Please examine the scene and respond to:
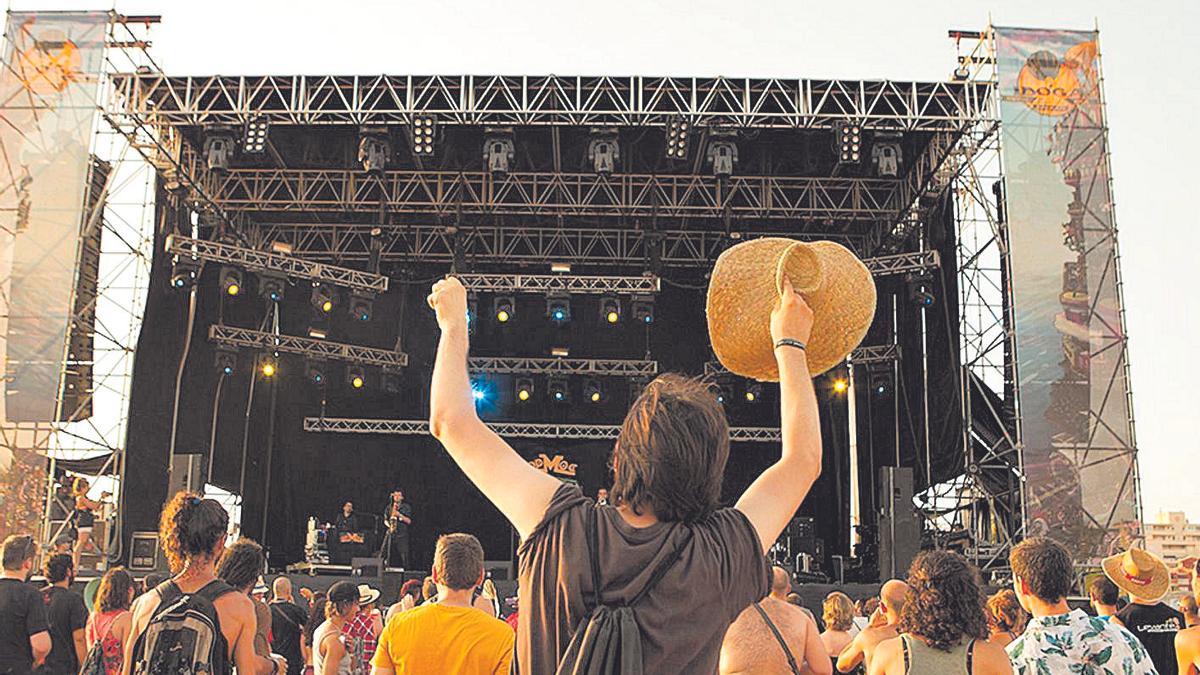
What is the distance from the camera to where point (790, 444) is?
5.69ft

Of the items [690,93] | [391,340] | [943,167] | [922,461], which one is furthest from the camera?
[391,340]

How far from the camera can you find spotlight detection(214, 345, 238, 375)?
639 inches

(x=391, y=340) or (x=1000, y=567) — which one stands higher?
(x=391, y=340)

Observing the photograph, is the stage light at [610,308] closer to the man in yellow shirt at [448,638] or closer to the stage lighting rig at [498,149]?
the stage lighting rig at [498,149]

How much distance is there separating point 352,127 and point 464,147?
1.49 meters

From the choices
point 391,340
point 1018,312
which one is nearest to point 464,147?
point 391,340

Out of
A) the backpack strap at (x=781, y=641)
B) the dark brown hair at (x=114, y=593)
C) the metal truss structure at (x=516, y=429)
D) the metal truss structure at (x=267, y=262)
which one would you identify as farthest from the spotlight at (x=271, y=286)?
the backpack strap at (x=781, y=641)

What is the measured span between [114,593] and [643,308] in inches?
471

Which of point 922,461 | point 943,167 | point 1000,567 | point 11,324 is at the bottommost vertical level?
point 1000,567

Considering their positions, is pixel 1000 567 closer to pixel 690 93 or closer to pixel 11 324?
pixel 690 93

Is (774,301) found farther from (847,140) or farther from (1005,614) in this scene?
(847,140)

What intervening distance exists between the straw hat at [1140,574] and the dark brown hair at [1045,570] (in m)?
1.45

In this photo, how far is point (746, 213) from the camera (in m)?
16.6

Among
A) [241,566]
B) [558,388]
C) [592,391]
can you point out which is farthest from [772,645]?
[592,391]
